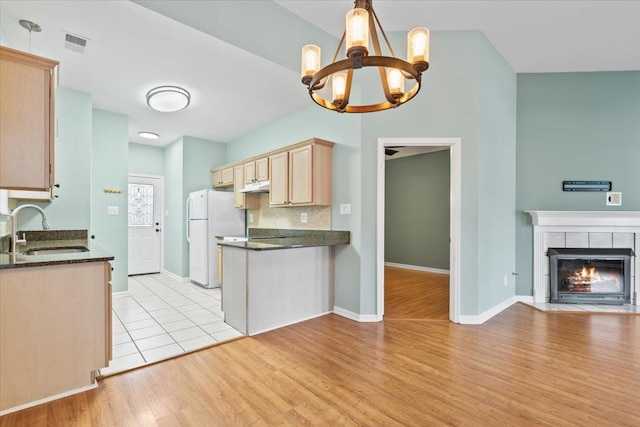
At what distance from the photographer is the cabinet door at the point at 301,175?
379 cm

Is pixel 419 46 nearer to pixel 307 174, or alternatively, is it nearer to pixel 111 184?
pixel 307 174

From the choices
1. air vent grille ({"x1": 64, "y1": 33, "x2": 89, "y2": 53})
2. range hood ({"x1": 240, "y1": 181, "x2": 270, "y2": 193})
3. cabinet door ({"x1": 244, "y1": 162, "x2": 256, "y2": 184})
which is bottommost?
range hood ({"x1": 240, "y1": 181, "x2": 270, "y2": 193})

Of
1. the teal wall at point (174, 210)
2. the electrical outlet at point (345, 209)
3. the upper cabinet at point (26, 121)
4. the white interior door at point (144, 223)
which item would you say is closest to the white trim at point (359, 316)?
the electrical outlet at point (345, 209)

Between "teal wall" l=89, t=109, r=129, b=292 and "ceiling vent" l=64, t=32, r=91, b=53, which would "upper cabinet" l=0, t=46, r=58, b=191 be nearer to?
"ceiling vent" l=64, t=32, r=91, b=53

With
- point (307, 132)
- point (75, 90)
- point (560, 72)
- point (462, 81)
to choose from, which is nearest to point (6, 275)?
point (75, 90)

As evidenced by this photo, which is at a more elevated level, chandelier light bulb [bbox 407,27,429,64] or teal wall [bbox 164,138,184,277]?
chandelier light bulb [bbox 407,27,429,64]

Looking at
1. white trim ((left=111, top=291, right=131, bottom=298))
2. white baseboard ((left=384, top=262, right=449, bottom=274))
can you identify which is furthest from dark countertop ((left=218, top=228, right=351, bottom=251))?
white baseboard ((left=384, top=262, right=449, bottom=274))

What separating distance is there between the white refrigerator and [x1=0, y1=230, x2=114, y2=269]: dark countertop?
1.69m

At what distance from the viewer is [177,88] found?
12.4 feet

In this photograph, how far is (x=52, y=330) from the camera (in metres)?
2.00

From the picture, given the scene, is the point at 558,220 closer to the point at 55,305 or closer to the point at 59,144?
the point at 55,305

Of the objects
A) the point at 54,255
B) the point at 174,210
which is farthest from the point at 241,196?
the point at 54,255

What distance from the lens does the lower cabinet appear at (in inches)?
73.7

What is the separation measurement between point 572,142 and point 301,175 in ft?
12.3
